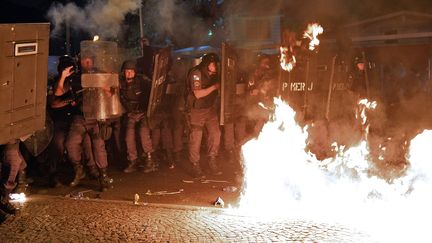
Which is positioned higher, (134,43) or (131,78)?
(134,43)

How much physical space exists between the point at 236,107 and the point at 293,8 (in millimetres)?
7197

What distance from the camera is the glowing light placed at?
6.55 m

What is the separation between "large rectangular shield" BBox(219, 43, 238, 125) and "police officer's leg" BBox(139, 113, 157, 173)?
4.67ft

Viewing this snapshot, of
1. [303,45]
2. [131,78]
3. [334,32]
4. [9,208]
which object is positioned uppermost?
[334,32]

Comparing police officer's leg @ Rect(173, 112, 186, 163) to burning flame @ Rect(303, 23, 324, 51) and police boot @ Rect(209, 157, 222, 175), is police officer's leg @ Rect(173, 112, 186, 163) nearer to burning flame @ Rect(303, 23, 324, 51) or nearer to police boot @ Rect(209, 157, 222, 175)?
police boot @ Rect(209, 157, 222, 175)

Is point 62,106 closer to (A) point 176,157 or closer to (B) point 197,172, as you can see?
(B) point 197,172

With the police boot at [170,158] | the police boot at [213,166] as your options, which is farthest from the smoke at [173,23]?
the police boot at [213,166]

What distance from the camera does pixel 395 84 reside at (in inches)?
705

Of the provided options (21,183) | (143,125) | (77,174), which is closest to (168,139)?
(143,125)

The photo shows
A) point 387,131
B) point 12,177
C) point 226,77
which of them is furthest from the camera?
point 387,131

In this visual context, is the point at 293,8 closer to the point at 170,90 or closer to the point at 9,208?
the point at 170,90

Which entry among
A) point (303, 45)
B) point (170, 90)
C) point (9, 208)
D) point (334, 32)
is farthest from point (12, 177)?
point (334, 32)

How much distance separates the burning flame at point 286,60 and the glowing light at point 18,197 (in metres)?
5.17

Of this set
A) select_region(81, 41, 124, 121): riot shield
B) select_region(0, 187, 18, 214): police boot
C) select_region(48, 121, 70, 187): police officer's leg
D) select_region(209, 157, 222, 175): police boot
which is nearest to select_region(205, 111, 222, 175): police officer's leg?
select_region(209, 157, 222, 175): police boot
